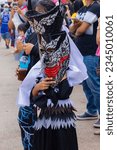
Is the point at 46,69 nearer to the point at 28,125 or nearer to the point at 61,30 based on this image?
the point at 61,30

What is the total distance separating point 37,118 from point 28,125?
1.16 ft

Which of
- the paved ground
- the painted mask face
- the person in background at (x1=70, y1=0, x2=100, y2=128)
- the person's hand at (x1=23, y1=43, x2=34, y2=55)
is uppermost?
the painted mask face

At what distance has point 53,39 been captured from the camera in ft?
10.1

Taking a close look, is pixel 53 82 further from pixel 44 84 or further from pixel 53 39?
pixel 53 39

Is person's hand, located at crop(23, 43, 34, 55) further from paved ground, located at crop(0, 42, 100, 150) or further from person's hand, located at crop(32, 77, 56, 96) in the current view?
paved ground, located at crop(0, 42, 100, 150)

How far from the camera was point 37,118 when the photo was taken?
332 centimetres

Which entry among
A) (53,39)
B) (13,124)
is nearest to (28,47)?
(53,39)

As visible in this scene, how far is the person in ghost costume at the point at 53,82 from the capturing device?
309 centimetres

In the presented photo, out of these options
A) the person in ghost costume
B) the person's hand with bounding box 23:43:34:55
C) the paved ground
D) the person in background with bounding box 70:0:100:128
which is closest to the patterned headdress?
the person in ghost costume

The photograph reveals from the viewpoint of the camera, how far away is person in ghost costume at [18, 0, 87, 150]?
3090 millimetres

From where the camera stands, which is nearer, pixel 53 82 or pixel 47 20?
pixel 47 20

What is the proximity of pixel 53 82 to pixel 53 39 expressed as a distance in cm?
32

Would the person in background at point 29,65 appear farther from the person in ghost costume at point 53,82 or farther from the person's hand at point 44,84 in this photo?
the person's hand at point 44,84

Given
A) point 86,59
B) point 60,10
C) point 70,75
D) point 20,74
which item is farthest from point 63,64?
point 86,59
